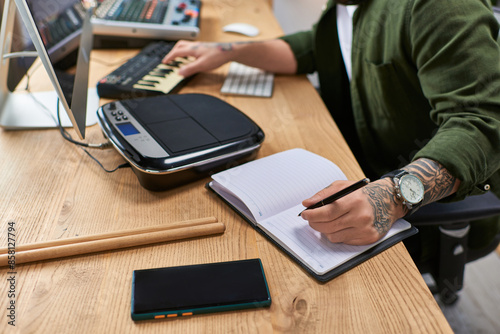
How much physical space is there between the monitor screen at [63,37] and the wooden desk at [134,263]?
11 centimetres

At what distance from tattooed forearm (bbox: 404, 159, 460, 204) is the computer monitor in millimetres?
576

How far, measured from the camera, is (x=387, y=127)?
3.23 ft

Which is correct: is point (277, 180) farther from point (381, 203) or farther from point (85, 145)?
point (85, 145)

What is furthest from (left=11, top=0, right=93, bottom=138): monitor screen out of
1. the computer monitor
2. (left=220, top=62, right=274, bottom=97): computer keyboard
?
(left=220, top=62, right=274, bottom=97): computer keyboard

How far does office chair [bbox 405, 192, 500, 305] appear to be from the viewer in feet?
2.57

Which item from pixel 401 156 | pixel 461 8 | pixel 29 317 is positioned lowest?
pixel 401 156

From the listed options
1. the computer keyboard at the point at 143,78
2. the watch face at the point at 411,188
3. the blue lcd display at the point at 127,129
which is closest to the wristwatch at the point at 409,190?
the watch face at the point at 411,188

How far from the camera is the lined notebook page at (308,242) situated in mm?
564

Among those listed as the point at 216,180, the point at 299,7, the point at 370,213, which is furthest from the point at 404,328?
the point at 299,7

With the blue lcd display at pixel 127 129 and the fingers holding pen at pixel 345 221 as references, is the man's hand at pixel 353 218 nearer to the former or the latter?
the fingers holding pen at pixel 345 221

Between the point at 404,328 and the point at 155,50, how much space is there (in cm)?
103

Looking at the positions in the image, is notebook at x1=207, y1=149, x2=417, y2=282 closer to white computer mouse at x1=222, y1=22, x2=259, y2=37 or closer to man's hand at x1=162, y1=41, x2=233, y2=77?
man's hand at x1=162, y1=41, x2=233, y2=77

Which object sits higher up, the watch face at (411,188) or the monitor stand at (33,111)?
the watch face at (411,188)

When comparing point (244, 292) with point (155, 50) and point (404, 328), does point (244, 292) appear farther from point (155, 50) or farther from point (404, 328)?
point (155, 50)
